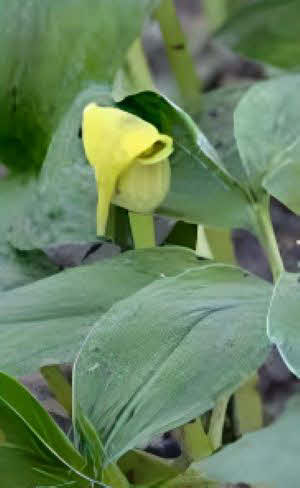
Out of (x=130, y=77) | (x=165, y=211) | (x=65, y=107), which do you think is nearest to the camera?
(x=165, y=211)

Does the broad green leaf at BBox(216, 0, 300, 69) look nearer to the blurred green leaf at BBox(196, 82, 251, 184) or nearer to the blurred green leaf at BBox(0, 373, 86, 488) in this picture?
the blurred green leaf at BBox(196, 82, 251, 184)

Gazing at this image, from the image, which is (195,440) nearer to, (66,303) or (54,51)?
(66,303)

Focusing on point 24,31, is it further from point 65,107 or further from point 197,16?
point 197,16

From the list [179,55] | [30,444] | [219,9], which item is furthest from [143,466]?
[219,9]

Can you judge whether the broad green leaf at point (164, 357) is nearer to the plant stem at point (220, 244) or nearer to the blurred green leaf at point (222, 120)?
the blurred green leaf at point (222, 120)

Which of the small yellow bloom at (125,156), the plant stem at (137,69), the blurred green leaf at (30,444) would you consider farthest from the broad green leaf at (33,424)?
the plant stem at (137,69)

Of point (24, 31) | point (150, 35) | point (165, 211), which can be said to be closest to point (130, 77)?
point (24, 31)
